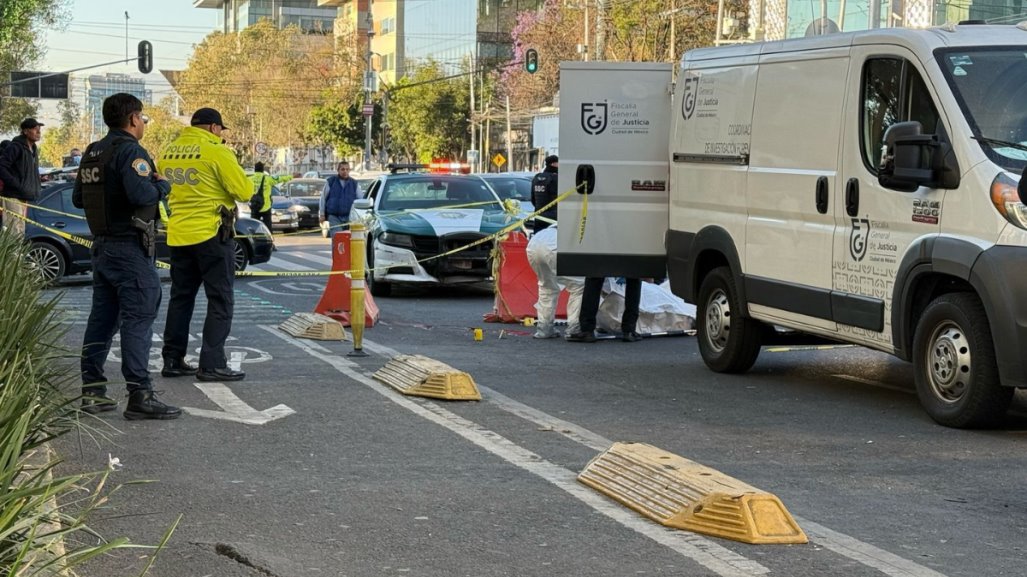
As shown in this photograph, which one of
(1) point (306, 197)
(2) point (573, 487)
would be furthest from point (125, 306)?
(1) point (306, 197)

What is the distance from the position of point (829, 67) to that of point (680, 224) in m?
2.44

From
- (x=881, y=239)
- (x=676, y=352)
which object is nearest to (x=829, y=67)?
(x=881, y=239)

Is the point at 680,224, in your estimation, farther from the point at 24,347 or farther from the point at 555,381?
the point at 24,347

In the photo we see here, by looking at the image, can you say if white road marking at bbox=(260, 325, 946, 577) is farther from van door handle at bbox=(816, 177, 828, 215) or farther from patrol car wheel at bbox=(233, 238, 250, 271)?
patrol car wheel at bbox=(233, 238, 250, 271)

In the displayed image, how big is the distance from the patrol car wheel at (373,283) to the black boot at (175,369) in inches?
316

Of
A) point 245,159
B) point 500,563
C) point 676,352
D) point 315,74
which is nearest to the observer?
point 500,563

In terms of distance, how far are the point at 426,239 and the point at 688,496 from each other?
12690 millimetres

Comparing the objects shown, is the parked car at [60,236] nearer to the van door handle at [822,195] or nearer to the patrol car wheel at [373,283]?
the patrol car wheel at [373,283]

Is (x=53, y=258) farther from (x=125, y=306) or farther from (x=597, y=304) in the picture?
(x=125, y=306)

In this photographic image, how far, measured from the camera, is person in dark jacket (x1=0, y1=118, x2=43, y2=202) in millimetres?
19062

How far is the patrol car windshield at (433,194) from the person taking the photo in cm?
2002

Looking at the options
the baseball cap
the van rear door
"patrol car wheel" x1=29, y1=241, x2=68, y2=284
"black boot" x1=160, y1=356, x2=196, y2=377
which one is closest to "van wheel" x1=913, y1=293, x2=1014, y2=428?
the van rear door

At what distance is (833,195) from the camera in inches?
388

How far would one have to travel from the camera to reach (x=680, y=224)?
12.1m
